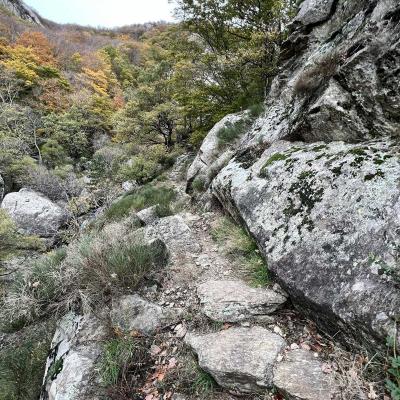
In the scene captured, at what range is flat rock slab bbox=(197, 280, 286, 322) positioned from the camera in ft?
8.39

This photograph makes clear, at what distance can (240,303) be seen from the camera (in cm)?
262

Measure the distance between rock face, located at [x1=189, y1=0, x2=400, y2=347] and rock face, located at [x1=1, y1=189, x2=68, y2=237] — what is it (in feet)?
35.1

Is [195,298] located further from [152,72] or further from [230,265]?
[152,72]

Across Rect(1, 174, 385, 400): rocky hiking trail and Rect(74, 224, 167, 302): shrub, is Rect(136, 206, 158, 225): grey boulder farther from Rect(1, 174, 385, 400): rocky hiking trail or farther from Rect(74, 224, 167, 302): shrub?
Rect(1, 174, 385, 400): rocky hiking trail

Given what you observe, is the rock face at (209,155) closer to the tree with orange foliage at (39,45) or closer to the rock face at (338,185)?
the rock face at (338,185)

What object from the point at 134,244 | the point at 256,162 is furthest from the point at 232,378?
the point at 256,162

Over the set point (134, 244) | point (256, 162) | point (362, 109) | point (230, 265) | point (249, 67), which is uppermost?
point (249, 67)

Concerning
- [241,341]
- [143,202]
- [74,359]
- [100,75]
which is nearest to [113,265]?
[74,359]

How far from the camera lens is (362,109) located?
3158mm

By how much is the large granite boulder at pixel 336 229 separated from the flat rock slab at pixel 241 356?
491mm

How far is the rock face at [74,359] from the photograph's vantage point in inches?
93.4

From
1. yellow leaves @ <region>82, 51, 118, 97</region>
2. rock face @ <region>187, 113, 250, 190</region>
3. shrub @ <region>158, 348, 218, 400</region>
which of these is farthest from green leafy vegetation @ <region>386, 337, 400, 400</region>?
yellow leaves @ <region>82, 51, 118, 97</region>

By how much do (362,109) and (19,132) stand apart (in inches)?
A: 757

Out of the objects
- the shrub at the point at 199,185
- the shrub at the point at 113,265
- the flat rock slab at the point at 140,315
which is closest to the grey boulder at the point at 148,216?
the shrub at the point at 199,185
